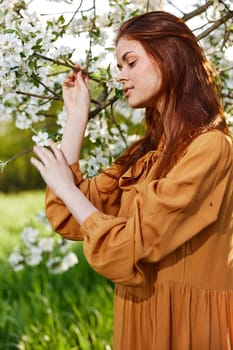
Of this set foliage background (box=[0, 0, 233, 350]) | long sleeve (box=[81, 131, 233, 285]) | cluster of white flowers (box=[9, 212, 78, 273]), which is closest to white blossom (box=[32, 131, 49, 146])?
foliage background (box=[0, 0, 233, 350])

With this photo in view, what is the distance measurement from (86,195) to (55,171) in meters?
0.20

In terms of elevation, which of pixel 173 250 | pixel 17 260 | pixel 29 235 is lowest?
pixel 17 260

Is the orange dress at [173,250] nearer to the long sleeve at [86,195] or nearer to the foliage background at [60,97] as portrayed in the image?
the long sleeve at [86,195]

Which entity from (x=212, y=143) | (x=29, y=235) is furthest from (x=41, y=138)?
(x=29, y=235)

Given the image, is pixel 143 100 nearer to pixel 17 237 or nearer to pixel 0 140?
pixel 17 237

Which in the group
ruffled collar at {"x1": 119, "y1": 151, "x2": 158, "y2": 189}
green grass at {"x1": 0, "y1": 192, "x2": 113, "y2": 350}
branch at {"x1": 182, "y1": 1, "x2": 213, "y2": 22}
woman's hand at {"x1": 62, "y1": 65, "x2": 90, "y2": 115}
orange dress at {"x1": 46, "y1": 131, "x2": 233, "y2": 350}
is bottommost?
green grass at {"x1": 0, "y1": 192, "x2": 113, "y2": 350}

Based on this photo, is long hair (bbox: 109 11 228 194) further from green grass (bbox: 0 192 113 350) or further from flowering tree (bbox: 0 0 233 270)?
green grass (bbox: 0 192 113 350)

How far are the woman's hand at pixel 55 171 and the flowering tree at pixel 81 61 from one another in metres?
0.39

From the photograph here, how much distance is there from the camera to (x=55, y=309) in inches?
154

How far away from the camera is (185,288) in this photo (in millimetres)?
1951

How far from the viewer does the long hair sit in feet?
6.42

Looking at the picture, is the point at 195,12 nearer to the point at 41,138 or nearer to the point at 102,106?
the point at 102,106

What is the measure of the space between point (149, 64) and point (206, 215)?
15.8 inches

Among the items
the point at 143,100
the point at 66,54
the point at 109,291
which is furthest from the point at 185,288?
the point at 109,291
